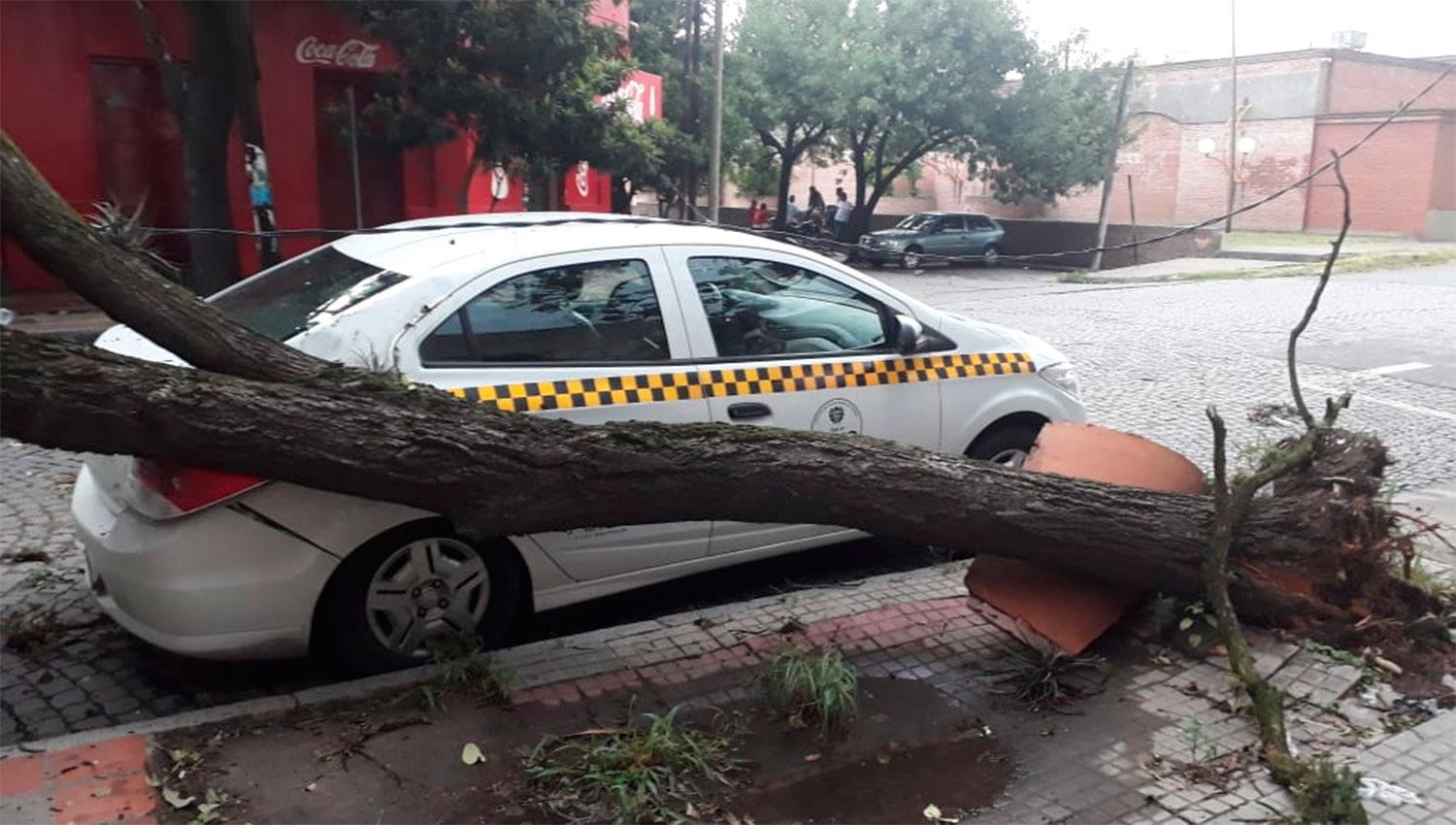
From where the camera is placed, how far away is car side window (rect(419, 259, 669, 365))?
4.32 metres

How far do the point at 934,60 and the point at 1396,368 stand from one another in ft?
58.6

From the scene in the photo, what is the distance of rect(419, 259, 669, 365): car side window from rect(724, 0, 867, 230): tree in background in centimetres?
2406

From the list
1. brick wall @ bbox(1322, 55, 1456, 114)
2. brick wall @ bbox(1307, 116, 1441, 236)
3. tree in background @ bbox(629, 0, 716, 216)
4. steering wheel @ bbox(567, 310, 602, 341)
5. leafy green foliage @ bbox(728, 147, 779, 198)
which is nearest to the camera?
steering wheel @ bbox(567, 310, 602, 341)

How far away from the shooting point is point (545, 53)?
1320 centimetres

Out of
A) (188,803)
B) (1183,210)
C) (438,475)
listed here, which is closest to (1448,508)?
(438,475)

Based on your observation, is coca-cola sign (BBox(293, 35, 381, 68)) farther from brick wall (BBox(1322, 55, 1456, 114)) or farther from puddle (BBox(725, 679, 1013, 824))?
brick wall (BBox(1322, 55, 1456, 114))

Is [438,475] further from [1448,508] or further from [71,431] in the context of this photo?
[1448,508]

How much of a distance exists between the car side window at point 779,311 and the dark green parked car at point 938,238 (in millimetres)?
23415

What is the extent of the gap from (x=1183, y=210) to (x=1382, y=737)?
3809 cm

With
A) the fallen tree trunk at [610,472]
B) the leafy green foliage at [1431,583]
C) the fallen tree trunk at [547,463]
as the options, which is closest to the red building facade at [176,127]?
the fallen tree trunk at [547,463]

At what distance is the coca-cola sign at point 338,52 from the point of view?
1549cm

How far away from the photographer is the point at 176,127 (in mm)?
14961

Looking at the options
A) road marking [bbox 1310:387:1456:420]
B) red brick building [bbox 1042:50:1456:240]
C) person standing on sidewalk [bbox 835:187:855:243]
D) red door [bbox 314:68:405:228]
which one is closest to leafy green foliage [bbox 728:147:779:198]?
person standing on sidewalk [bbox 835:187:855:243]

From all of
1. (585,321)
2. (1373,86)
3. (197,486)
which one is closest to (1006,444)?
(585,321)
